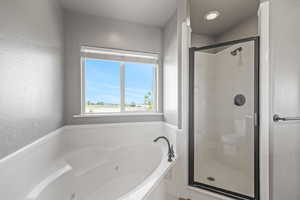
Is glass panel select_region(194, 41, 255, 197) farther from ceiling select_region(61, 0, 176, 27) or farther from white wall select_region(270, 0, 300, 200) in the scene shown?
ceiling select_region(61, 0, 176, 27)

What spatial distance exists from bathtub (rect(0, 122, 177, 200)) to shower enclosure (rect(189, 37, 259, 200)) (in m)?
0.44

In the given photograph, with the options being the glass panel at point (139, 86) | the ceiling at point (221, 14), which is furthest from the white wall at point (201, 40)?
the glass panel at point (139, 86)

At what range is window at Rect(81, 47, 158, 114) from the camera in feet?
7.86

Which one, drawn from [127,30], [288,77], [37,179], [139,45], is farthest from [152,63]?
[37,179]

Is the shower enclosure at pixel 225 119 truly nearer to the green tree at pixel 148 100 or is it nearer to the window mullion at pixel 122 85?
the green tree at pixel 148 100

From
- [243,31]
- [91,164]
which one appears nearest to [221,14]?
[243,31]

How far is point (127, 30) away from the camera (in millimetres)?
2504

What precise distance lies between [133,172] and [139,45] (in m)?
2.15

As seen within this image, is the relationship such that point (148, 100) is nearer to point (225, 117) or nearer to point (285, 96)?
point (225, 117)

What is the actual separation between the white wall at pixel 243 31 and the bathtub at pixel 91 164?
1588 millimetres

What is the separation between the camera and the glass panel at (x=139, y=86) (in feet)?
8.59

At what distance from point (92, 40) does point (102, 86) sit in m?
0.77

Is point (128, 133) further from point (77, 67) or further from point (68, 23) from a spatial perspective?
point (68, 23)

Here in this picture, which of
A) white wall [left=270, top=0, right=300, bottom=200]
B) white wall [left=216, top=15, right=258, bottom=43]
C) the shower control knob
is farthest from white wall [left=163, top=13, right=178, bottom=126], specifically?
white wall [left=270, top=0, right=300, bottom=200]
